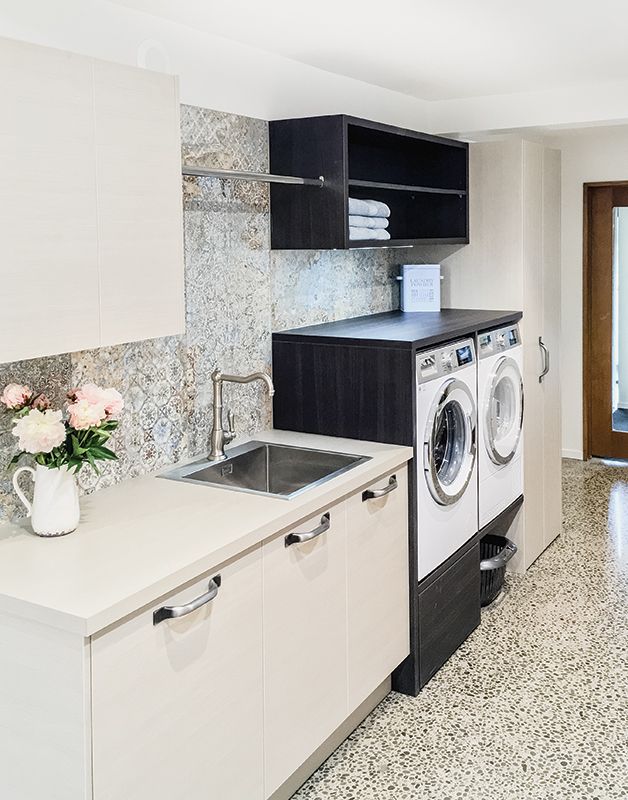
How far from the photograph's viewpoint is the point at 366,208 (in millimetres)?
3484

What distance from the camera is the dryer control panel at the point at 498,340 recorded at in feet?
12.3

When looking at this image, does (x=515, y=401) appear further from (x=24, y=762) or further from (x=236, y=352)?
(x=24, y=762)

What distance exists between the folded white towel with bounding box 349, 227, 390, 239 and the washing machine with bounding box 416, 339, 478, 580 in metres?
0.53

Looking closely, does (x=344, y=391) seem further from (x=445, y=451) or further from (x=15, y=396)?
(x=15, y=396)

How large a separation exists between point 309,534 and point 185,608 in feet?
1.85

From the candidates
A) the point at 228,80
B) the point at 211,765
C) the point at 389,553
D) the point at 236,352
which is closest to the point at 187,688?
the point at 211,765

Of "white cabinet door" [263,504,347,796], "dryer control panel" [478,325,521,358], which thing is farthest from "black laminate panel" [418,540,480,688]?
"dryer control panel" [478,325,521,358]

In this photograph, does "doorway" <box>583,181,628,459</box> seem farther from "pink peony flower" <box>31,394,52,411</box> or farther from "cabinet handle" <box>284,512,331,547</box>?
"pink peony flower" <box>31,394,52,411</box>

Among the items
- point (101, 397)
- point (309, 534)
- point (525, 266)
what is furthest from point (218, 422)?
point (525, 266)

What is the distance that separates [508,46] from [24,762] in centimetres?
289

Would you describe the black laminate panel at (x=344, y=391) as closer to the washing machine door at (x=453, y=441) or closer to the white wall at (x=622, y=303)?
the washing machine door at (x=453, y=441)

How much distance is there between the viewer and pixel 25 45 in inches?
73.8

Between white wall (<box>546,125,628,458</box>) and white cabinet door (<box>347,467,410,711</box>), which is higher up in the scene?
white wall (<box>546,125,628,458</box>)

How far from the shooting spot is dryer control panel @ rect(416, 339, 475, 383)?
10.4ft
